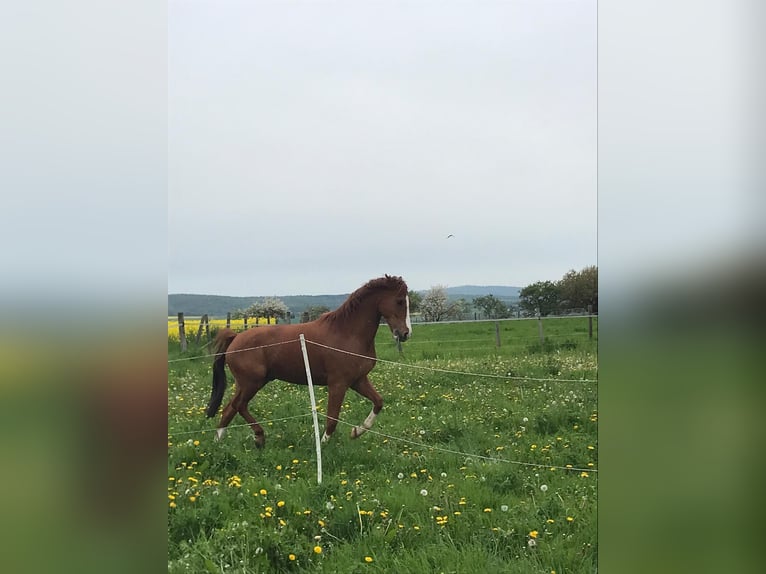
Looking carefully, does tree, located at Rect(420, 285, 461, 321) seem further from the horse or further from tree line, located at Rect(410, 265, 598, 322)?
the horse

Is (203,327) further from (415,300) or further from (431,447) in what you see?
(431,447)

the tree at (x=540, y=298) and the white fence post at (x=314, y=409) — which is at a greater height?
the tree at (x=540, y=298)

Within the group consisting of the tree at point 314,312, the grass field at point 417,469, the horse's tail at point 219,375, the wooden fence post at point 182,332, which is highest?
the tree at point 314,312

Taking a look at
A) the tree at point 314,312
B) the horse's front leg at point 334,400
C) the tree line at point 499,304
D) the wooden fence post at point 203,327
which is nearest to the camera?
the wooden fence post at point 203,327

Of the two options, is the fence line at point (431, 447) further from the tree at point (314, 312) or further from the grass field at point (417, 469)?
the tree at point (314, 312)

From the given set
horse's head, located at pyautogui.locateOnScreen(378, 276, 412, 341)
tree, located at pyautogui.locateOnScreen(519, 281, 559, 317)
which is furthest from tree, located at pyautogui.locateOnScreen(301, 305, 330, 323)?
tree, located at pyautogui.locateOnScreen(519, 281, 559, 317)

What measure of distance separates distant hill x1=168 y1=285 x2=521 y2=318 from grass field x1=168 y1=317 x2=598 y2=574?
0.86 feet

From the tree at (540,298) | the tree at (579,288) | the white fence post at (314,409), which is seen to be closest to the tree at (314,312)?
the white fence post at (314,409)

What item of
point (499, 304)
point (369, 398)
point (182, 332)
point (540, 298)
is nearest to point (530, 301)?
point (540, 298)

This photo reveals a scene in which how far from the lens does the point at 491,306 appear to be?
3967 millimetres

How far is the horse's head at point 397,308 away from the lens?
12.4 ft

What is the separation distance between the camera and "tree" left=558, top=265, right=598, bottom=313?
3773 mm
